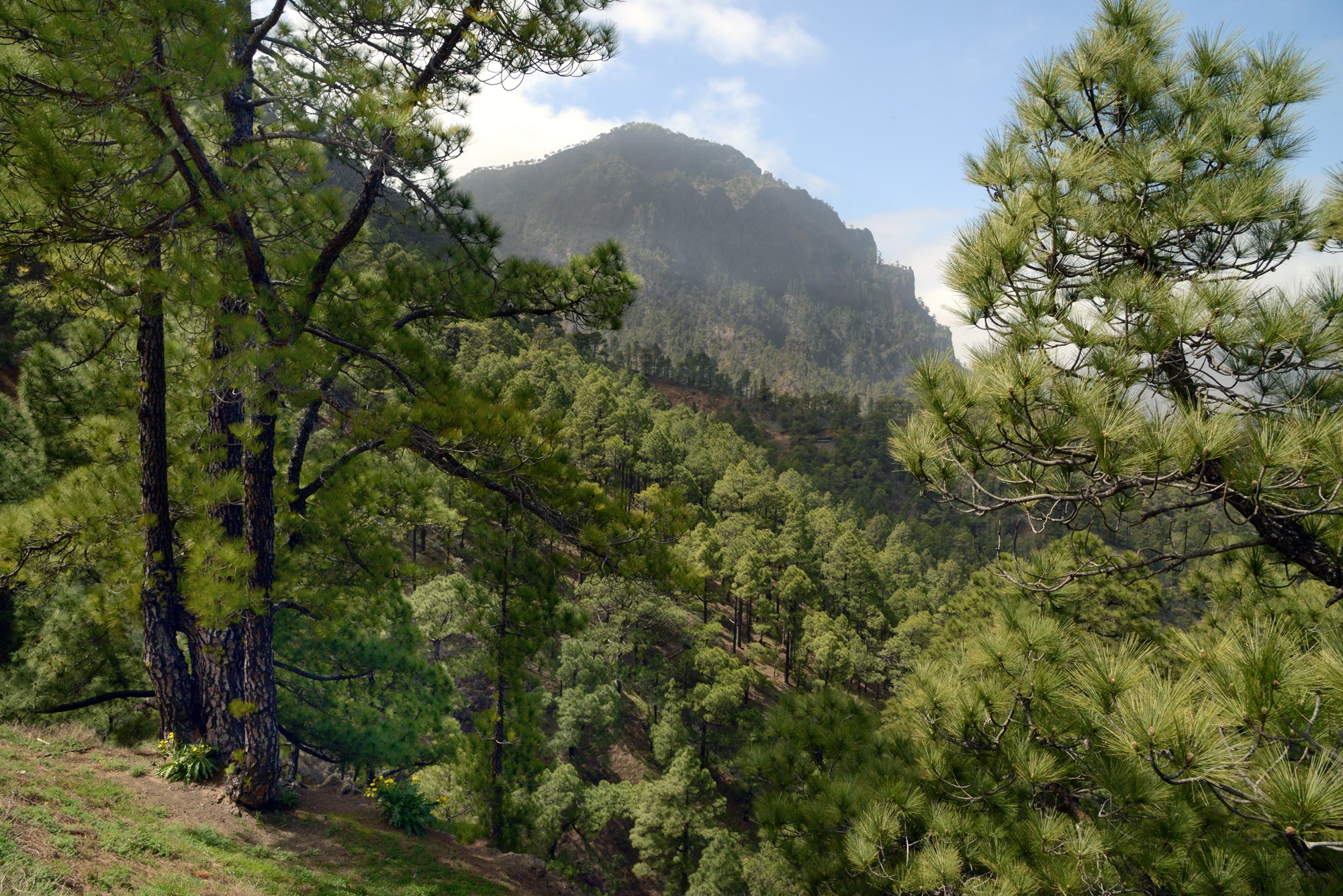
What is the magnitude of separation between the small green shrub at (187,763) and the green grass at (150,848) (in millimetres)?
149

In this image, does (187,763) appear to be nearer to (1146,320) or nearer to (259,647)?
(259,647)

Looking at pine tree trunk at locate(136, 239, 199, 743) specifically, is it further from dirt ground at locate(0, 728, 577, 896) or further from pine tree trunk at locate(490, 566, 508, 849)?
pine tree trunk at locate(490, 566, 508, 849)

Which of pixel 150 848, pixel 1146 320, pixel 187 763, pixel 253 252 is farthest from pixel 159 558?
pixel 1146 320

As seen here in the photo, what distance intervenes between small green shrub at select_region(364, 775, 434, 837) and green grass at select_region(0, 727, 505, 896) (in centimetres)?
24

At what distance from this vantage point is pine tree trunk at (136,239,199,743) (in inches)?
199

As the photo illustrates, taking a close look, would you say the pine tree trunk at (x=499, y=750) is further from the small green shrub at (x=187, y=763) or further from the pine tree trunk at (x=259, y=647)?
the small green shrub at (x=187, y=763)

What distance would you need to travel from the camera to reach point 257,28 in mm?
4805

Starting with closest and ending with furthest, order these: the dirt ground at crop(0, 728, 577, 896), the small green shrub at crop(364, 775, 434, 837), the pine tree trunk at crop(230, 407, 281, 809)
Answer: the dirt ground at crop(0, 728, 577, 896) → the pine tree trunk at crop(230, 407, 281, 809) → the small green shrub at crop(364, 775, 434, 837)

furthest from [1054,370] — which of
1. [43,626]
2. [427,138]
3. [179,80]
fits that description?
[43,626]

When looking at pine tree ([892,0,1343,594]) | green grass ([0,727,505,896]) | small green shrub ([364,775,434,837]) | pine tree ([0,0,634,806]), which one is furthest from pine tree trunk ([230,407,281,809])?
pine tree ([892,0,1343,594])

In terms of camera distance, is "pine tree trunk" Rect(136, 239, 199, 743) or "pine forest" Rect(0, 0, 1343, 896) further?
"pine tree trunk" Rect(136, 239, 199, 743)

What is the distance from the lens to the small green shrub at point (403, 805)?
6.52m

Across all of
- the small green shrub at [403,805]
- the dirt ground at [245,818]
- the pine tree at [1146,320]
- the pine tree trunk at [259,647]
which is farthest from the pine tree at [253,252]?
the pine tree at [1146,320]

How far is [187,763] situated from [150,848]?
177 cm
